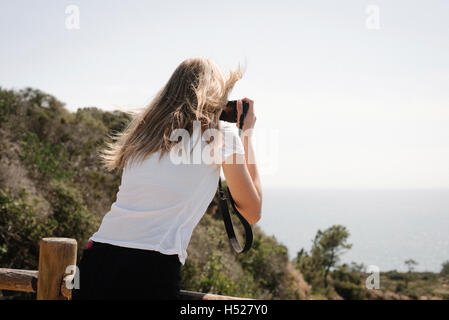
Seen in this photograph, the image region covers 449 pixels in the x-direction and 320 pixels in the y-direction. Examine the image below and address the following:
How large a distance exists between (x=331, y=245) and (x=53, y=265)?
108ft

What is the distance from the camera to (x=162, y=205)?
4.21 feet

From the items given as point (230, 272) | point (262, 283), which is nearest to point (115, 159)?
point (230, 272)

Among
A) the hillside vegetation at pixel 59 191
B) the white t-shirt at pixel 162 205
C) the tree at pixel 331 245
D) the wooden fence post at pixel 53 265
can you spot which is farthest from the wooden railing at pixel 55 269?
the tree at pixel 331 245

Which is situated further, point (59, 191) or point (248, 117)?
point (59, 191)

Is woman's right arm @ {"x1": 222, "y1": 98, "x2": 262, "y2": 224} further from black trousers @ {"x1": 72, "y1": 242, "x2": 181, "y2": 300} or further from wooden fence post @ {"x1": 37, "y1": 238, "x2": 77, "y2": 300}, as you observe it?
wooden fence post @ {"x1": 37, "y1": 238, "x2": 77, "y2": 300}

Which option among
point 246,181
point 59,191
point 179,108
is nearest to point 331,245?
point 59,191

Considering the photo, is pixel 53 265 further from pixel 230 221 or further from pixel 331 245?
pixel 331 245

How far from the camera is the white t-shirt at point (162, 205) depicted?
4.17 feet

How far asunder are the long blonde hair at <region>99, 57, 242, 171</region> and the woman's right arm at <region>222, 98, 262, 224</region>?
0.18 m

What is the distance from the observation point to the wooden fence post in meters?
2.03

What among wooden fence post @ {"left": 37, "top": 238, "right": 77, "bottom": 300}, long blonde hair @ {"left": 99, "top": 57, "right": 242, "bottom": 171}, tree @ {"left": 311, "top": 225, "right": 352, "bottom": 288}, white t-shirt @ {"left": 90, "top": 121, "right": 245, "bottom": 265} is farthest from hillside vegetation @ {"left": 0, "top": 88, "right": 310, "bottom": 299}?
tree @ {"left": 311, "top": 225, "right": 352, "bottom": 288}

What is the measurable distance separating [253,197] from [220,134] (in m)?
0.30
